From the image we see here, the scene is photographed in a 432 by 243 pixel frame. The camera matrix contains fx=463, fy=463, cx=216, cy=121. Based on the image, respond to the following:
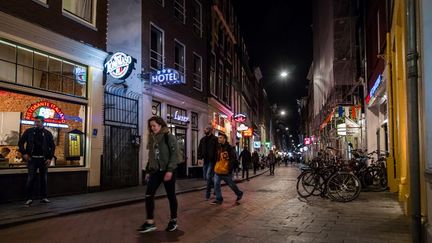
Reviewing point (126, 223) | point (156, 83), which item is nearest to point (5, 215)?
point (126, 223)

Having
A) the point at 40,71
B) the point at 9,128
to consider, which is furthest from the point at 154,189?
the point at 40,71

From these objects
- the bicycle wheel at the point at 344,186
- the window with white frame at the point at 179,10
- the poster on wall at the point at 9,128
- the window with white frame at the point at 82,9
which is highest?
the window with white frame at the point at 179,10

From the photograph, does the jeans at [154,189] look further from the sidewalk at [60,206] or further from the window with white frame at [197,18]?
the window with white frame at [197,18]

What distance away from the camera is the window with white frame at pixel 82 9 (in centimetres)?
1331

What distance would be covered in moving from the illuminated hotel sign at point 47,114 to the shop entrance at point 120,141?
7.80 feet

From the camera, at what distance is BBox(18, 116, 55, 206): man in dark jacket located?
33.4 ft

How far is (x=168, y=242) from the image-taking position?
21.1 feet

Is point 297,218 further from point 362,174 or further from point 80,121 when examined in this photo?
point 80,121

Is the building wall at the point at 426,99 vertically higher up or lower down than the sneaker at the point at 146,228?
higher up

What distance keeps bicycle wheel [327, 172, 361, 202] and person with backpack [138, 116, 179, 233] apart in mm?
5422

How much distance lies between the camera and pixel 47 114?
12.2 m

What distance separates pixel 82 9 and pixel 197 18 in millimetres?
11524

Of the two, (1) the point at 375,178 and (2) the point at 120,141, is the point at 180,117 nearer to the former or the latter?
(2) the point at 120,141

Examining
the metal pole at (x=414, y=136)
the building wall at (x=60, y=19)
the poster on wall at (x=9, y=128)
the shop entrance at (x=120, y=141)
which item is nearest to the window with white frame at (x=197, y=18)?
the shop entrance at (x=120, y=141)
